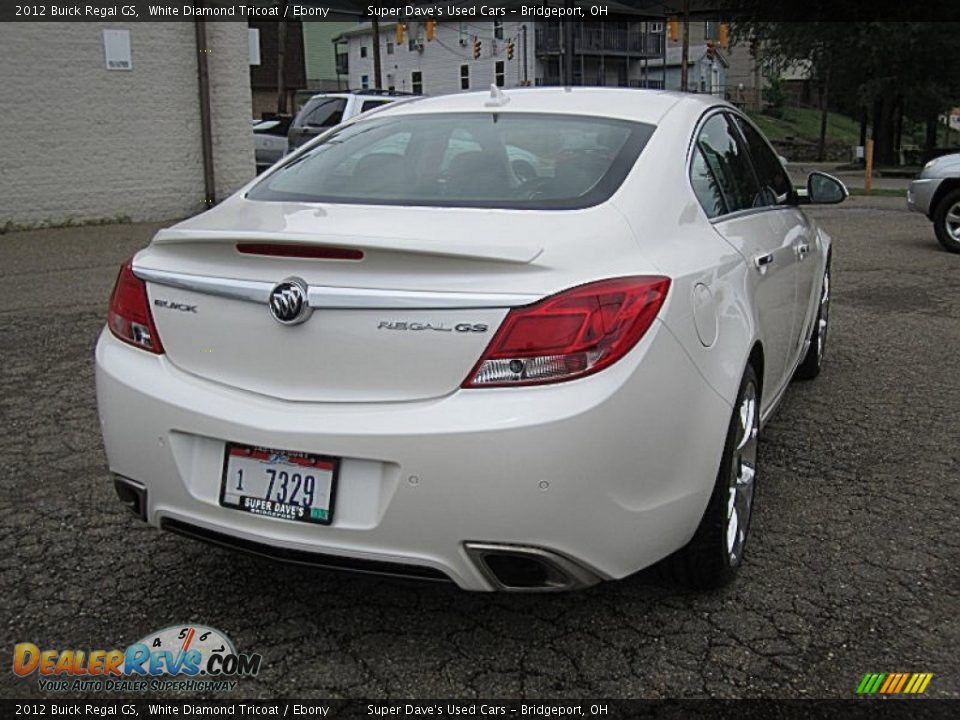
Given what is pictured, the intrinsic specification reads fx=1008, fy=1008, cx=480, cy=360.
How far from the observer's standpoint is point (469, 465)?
7.84ft

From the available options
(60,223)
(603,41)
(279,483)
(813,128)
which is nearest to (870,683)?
(279,483)

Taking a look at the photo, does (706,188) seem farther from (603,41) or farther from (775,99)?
(775,99)

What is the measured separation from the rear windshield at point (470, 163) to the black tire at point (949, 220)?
8.67 m

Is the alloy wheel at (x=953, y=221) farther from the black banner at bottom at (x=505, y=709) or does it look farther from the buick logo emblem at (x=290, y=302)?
the buick logo emblem at (x=290, y=302)

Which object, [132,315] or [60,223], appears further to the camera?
[60,223]

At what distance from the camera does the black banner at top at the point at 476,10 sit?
44.9 feet

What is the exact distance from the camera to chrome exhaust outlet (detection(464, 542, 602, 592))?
8.08ft

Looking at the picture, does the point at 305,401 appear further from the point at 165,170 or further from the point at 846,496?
the point at 165,170

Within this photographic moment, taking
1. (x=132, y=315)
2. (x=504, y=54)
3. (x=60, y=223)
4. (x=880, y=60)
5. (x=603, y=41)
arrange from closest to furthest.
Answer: (x=132, y=315) < (x=60, y=223) < (x=880, y=60) < (x=504, y=54) < (x=603, y=41)

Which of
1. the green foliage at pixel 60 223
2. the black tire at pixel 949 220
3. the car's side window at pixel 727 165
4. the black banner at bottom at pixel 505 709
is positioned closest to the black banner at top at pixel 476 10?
the green foliage at pixel 60 223

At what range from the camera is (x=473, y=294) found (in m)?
2.44

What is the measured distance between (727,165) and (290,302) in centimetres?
202

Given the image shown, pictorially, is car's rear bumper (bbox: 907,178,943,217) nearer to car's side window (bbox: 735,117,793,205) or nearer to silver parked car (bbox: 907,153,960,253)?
silver parked car (bbox: 907,153,960,253)

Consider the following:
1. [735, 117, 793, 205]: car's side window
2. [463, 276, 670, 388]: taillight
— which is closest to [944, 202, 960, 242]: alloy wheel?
[735, 117, 793, 205]: car's side window
